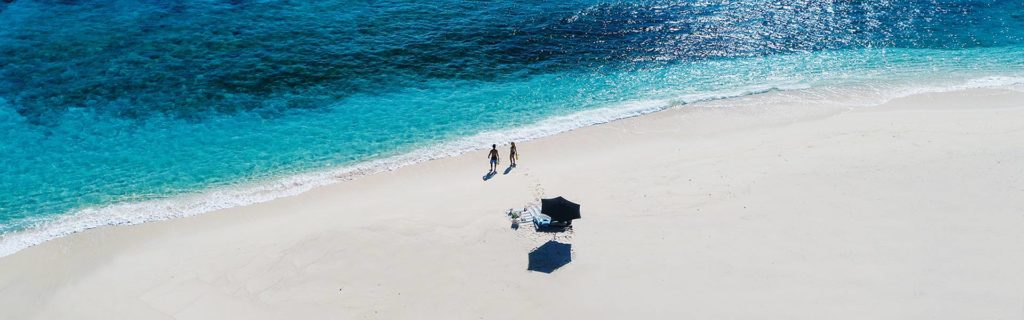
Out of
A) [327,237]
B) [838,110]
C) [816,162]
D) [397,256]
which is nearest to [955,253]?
[816,162]

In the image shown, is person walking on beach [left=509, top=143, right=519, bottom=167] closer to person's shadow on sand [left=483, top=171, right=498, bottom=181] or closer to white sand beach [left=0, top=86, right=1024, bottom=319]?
white sand beach [left=0, top=86, right=1024, bottom=319]

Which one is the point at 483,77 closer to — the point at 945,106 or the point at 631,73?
the point at 631,73

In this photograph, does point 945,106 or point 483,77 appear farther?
point 483,77

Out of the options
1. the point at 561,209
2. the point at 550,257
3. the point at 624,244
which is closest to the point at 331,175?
the point at 561,209

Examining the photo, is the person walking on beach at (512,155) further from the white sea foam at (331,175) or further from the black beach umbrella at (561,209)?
the black beach umbrella at (561,209)

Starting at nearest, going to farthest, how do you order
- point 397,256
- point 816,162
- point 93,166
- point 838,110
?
1. point 397,256
2. point 816,162
3. point 93,166
4. point 838,110

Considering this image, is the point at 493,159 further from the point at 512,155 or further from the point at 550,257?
the point at 550,257
